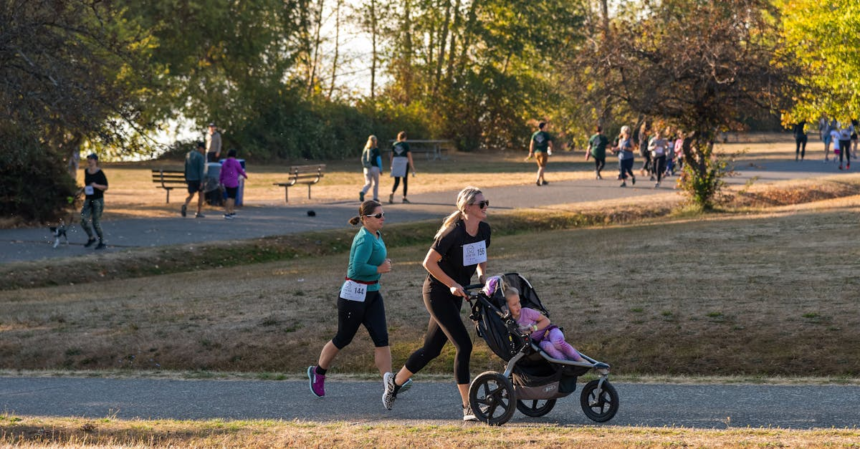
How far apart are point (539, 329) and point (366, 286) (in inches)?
65.3

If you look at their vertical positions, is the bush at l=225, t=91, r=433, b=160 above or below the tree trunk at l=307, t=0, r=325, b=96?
below

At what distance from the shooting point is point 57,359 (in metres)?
12.8

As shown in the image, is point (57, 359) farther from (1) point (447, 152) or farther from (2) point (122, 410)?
(1) point (447, 152)

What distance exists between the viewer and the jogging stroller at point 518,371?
8.24 m

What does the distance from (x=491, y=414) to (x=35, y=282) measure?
1283 cm

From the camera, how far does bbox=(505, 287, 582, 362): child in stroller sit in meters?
8.27

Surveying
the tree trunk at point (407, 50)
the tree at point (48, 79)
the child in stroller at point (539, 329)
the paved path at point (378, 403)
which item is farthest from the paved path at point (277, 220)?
the tree trunk at point (407, 50)

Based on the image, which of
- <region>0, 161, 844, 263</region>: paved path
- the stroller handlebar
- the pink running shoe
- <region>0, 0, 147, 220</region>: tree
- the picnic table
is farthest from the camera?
the picnic table

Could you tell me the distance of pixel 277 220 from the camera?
2678cm

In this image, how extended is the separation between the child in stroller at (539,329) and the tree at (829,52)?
2023cm

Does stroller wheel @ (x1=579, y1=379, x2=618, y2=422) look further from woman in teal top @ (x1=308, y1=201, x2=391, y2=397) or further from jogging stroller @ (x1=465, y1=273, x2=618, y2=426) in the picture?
woman in teal top @ (x1=308, y1=201, x2=391, y2=397)

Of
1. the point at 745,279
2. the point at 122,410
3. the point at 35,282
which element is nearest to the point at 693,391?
the point at 122,410

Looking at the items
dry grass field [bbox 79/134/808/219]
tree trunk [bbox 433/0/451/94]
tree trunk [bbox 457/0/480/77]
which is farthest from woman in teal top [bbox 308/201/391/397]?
tree trunk [bbox 433/0/451/94]

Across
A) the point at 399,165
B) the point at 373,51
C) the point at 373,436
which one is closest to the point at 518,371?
the point at 373,436
